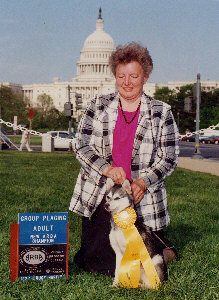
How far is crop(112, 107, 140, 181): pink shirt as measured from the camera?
4246mm

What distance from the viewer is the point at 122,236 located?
4184mm

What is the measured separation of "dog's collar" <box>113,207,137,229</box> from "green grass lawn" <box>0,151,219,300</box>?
1.80 ft

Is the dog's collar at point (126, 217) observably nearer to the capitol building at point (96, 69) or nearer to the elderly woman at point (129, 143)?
the elderly woman at point (129, 143)

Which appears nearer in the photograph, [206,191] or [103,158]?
[103,158]

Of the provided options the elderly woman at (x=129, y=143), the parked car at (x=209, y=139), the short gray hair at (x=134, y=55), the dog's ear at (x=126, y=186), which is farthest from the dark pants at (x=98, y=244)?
the parked car at (x=209, y=139)

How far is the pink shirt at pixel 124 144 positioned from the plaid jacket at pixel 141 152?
39 millimetres

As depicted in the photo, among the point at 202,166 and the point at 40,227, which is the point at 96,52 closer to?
the point at 202,166

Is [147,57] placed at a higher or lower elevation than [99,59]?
lower

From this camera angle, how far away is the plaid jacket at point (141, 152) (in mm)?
4230

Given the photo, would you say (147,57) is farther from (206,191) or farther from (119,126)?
(206,191)

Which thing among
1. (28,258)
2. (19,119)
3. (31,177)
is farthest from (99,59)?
(28,258)

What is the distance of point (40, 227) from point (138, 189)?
841 millimetres

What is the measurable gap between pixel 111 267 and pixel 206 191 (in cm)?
620

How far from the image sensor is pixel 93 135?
4.38 m
